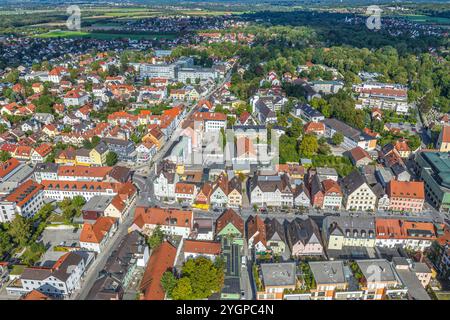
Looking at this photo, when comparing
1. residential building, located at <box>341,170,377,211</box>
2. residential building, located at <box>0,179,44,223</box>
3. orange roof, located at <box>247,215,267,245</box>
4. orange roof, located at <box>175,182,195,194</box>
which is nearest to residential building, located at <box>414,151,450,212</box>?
residential building, located at <box>341,170,377,211</box>

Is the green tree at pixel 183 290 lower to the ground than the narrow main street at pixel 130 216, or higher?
higher

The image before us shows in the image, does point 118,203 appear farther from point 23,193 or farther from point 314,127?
point 314,127

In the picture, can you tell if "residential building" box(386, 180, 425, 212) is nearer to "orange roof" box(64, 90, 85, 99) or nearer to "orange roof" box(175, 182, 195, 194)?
"orange roof" box(175, 182, 195, 194)

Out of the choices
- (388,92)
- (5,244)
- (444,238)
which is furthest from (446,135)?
(5,244)

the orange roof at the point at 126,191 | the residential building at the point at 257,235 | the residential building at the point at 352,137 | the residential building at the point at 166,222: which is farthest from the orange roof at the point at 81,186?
the residential building at the point at 352,137

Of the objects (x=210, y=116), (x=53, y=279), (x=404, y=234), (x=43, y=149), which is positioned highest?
(x=210, y=116)

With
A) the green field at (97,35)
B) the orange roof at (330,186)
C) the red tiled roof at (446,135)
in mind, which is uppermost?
the green field at (97,35)

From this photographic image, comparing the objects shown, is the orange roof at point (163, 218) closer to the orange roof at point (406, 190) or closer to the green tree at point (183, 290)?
the green tree at point (183, 290)
